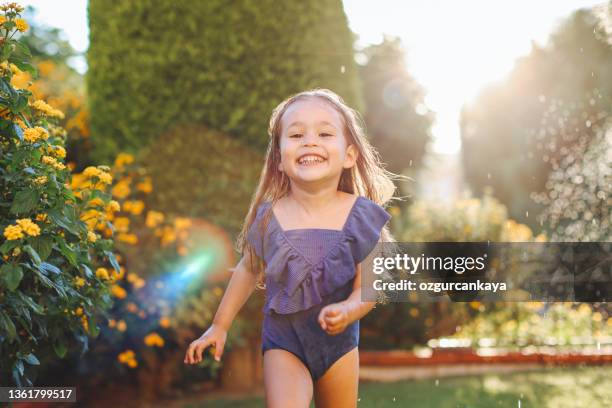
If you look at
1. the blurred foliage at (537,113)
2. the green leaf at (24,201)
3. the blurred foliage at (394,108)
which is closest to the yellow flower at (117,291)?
the green leaf at (24,201)

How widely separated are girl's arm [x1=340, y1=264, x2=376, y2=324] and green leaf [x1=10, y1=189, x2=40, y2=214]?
1147 millimetres

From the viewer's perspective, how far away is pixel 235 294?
2.67 meters

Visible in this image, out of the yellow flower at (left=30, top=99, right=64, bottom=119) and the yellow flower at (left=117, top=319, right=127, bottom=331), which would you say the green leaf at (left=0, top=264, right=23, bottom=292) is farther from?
the yellow flower at (left=117, top=319, right=127, bottom=331)

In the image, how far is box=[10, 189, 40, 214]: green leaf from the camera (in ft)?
7.84

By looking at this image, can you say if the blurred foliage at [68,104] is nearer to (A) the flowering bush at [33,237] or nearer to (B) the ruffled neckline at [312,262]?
(A) the flowering bush at [33,237]

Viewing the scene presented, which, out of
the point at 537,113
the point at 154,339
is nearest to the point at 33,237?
the point at 154,339

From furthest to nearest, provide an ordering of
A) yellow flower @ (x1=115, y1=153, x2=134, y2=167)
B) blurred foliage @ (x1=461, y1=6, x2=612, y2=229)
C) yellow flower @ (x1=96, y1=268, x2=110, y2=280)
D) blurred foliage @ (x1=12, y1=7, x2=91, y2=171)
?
blurred foliage @ (x1=461, y1=6, x2=612, y2=229)
blurred foliage @ (x1=12, y1=7, x2=91, y2=171)
yellow flower @ (x1=115, y1=153, x2=134, y2=167)
yellow flower @ (x1=96, y1=268, x2=110, y2=280)

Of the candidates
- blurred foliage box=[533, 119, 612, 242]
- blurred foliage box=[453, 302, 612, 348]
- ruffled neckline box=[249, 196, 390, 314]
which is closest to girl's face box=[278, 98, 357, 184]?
ruffled neckline box=[249, 196, 390, 314]

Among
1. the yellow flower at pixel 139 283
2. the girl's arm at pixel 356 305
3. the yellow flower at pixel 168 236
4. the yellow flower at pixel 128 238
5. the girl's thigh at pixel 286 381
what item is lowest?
the girl's thigh at pixel 286 381

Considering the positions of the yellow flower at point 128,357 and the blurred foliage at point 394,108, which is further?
the blurred foliage at point 394,108

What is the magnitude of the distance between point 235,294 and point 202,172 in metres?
2.53

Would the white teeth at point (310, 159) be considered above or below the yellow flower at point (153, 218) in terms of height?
below

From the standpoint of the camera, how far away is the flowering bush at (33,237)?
2412 mm

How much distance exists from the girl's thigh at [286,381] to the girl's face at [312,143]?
65 centimetres
